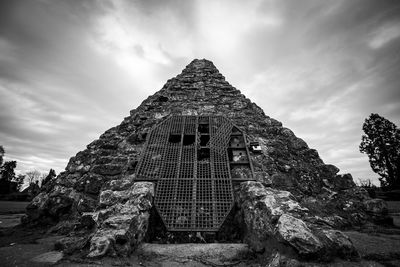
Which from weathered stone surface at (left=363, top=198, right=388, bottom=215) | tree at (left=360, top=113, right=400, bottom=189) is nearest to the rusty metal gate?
weathered stone surface at (left=363, top=198, right=388, bottom=215)

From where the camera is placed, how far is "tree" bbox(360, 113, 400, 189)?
2059 centimetres

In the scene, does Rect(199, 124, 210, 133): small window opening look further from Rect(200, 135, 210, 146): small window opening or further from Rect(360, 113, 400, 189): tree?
Rect(360, 113, 400, 189): tree

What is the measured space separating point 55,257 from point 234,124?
5513 mm

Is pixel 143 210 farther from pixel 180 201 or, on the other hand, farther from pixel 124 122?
pixel 124 122

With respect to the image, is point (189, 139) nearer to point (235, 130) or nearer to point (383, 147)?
point (235, 130)

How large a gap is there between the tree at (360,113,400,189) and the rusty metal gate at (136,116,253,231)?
87.8ft

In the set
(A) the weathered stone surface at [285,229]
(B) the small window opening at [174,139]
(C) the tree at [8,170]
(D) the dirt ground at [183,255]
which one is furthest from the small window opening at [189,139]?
(C) the tree at [8,170]

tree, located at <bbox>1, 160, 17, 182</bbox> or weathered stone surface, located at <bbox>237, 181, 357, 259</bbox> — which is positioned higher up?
tree, located at <bbox>1, 160, 17, 182</bbox>

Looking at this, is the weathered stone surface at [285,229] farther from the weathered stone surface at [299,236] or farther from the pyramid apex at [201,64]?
the pyramid apex at [201,64]

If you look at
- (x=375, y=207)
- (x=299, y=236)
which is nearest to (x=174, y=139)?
(x=299, y=236)

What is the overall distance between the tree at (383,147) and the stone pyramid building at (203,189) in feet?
81.9

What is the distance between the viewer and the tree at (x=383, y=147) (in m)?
20.6

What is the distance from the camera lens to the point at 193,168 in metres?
4.71

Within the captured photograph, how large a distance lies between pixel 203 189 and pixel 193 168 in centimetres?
71
